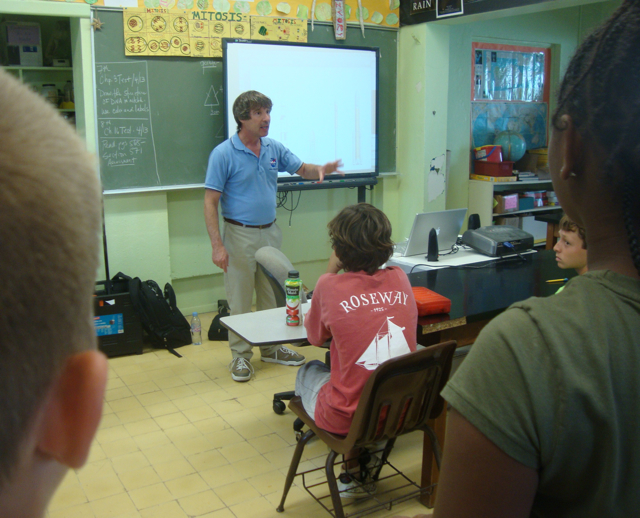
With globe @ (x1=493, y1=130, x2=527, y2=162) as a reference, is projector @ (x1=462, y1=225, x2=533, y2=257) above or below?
below

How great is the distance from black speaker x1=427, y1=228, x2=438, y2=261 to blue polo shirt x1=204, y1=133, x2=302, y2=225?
1.02 m

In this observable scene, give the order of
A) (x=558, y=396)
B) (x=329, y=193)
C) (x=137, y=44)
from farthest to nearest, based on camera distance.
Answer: (x=329, y=193)
(x=137, y=44)
(x=558, y=396)

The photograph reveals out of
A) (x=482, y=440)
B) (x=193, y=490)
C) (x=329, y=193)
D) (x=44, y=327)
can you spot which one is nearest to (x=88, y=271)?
(x=44, y=327)

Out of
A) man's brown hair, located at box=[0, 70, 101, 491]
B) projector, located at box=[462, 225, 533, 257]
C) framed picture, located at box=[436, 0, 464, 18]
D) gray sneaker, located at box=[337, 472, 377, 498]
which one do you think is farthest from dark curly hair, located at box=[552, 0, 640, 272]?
framed picture, located at box=[436, 0, 464, 18]

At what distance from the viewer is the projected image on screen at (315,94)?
4344mm

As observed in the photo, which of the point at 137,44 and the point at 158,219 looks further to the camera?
the point at 158,219

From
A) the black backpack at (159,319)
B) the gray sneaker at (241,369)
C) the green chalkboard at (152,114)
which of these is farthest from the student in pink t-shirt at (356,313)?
the green chalkboard at (152,114)

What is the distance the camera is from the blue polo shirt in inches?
137

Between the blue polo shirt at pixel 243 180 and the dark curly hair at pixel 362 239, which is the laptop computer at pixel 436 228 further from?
the dark curly hair at pixel 362 239

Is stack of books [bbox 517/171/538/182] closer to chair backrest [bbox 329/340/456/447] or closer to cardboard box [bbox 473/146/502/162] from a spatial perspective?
cardboard box [bbox 473/146/502/162]

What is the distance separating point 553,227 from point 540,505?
199 inches

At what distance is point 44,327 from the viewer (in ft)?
1.16

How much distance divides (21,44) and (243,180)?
10.3 feet

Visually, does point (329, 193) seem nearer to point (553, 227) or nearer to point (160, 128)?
point (160, 128)
